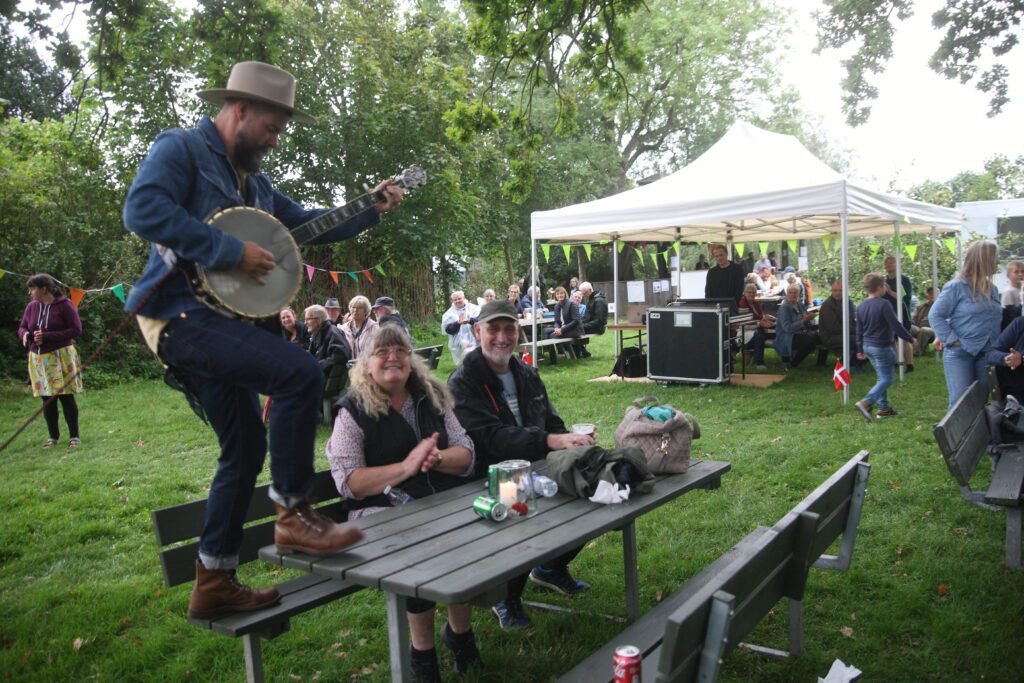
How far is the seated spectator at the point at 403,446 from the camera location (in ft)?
10.1

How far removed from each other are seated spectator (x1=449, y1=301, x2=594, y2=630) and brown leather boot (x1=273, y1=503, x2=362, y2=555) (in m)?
1.26

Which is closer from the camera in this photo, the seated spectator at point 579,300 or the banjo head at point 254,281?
the banjo head at point 254,281

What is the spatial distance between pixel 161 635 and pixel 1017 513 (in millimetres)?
4226

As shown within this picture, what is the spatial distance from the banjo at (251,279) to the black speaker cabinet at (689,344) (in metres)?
8.68

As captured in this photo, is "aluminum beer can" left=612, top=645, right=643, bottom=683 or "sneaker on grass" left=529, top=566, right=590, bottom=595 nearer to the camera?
"aluminum beer can" left=612, top=645, right=643, bottom=683

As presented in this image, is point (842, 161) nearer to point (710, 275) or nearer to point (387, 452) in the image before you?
point (710, 275)

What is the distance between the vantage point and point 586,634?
355 cm

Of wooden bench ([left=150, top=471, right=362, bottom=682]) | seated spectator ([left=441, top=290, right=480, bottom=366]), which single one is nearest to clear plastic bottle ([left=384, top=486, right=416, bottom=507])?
wooden bench ([left=150, top=471, right=362, bottom=682])

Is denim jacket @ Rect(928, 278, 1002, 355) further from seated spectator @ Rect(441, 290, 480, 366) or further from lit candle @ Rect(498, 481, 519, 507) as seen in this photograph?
seated spectator @ Rect(441, 290, 480, 366)

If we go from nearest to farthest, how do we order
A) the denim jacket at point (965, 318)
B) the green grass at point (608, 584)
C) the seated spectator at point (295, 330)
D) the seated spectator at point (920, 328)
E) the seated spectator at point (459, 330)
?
the green grass at point (608, 584) < the denim jacket at point (965, 318) < the seated spectator at point (295, 330) < the seated spectator at point (459, 330) < the seated spectator at point (920, 328)

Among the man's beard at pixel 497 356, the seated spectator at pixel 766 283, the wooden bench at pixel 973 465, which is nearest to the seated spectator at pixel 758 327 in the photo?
the seated spectator at pixel 766 283

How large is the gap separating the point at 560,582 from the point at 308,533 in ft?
6.56

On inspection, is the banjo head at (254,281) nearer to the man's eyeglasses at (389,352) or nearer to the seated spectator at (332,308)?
the man's eyeglasses at (389,352)

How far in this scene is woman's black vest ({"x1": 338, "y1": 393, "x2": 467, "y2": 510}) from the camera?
126 inches
